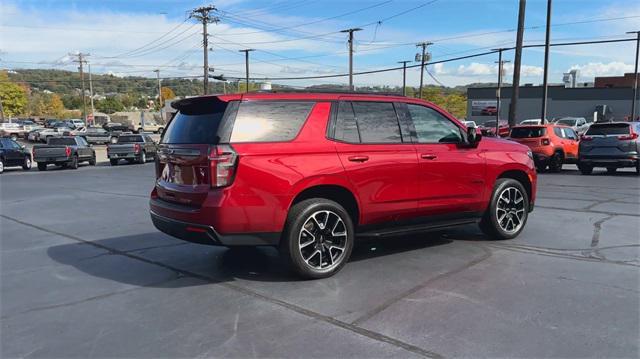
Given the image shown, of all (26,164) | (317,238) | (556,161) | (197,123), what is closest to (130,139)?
(26,164)

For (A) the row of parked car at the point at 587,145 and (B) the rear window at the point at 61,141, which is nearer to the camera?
(A) the row of parked car at the point at 587,145

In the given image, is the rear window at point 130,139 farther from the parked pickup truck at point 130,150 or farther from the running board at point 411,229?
the running board at point 411,229

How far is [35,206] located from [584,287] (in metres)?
10.4

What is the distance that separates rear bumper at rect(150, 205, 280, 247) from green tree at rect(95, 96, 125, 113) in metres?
144

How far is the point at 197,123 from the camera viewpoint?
5.00m

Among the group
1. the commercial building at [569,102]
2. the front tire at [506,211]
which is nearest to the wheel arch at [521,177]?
the front tire at [506,211]

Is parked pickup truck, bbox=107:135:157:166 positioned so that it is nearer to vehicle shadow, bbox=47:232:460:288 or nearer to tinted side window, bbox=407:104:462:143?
vehicle shadow, bbox=47:232:460:288

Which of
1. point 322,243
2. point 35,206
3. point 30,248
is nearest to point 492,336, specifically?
point 322,243

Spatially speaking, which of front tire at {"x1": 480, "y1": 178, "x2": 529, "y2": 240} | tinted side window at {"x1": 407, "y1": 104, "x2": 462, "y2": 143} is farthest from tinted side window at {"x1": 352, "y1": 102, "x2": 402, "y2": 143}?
front tire at {"x1": 480, "y1": 178, "x2": 529, "y2": 240}

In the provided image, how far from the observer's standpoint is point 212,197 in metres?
4.55

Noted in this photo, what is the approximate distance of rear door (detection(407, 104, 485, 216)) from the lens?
5.79m

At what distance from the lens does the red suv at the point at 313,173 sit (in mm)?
4609

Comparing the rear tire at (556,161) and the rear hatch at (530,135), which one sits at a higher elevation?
the rear hatch at (530,135)

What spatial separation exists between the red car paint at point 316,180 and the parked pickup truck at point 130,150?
23665 mm
